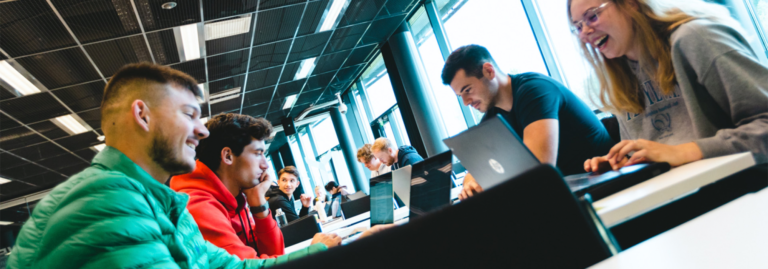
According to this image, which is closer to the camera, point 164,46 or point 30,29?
point 30,29

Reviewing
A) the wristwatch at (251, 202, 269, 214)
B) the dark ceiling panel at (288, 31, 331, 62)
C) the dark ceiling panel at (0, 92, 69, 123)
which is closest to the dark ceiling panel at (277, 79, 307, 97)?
the dark ceiling panel at (288, 31, 331, 62)

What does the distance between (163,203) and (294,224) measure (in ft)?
5.22

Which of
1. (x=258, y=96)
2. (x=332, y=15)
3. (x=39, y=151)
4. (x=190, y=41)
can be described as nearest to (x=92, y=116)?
(x=39, y=151)

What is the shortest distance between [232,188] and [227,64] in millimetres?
4644

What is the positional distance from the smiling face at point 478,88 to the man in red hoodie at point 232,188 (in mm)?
1006

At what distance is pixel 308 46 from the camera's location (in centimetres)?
650

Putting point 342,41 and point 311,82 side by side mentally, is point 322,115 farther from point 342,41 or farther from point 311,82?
point 342,41

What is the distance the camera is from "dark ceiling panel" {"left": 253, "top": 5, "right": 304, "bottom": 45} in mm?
5074

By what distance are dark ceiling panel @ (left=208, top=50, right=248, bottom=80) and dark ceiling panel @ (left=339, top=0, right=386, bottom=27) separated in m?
1.52

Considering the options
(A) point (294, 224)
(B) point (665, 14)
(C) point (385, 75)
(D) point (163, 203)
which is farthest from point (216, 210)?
(C) point (385, 75)

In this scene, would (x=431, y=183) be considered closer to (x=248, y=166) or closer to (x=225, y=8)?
(x=248, y=166)

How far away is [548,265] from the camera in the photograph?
416mm

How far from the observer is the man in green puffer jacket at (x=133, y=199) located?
91cm

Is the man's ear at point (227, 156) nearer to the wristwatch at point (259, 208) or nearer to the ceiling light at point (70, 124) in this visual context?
the wristwatch at point (259, 208)
